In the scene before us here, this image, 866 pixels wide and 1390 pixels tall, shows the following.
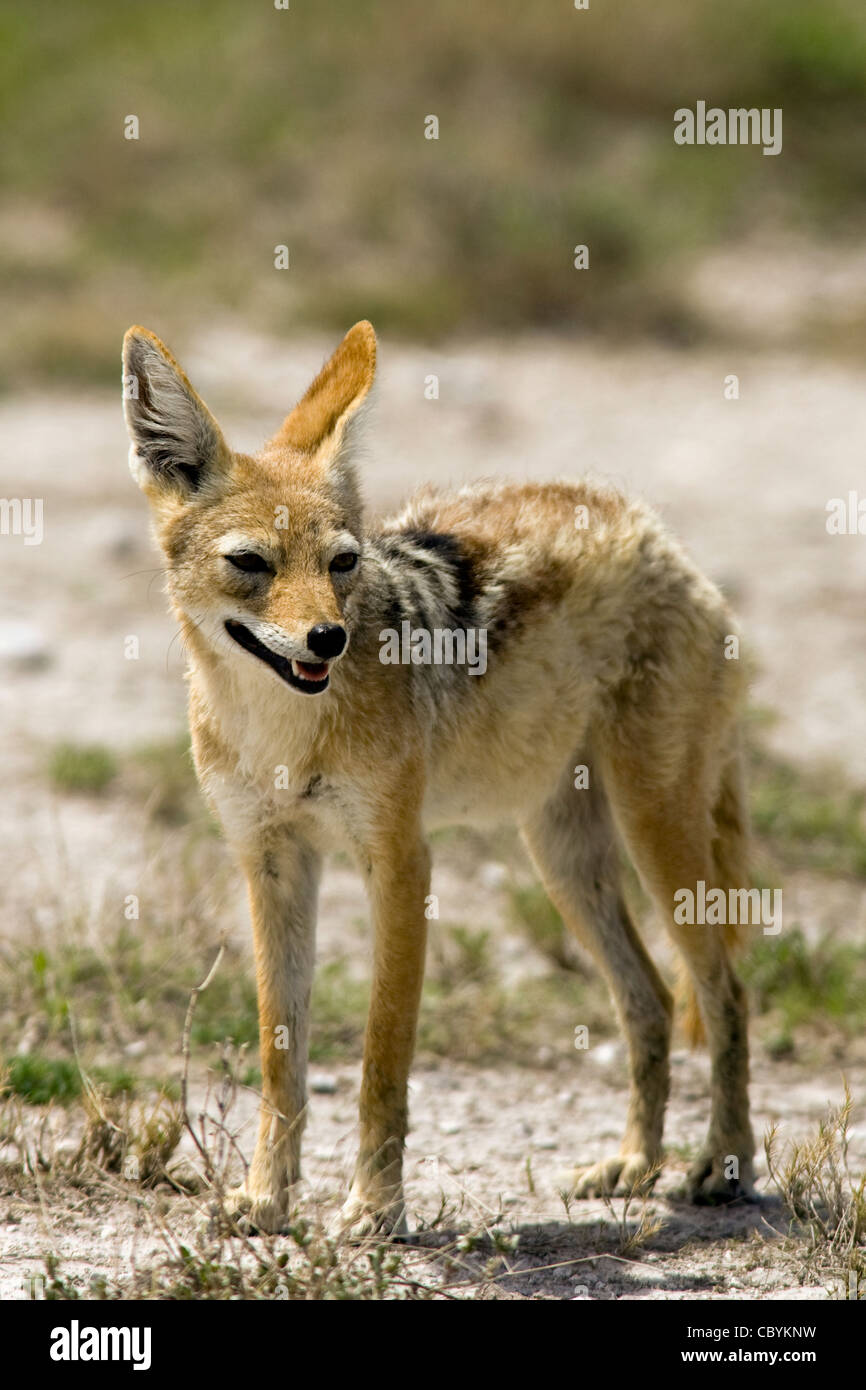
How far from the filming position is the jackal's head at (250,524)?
4.41 metres

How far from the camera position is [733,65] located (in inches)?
736

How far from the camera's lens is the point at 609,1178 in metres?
5.47

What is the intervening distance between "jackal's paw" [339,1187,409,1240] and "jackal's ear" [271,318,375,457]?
220 centimetres

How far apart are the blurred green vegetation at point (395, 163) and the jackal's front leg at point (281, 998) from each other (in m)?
8.95

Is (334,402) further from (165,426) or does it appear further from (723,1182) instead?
(723,1182)

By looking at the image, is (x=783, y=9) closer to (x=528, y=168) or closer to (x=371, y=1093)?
(x=528, y=168)

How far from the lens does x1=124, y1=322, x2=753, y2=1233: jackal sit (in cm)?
468

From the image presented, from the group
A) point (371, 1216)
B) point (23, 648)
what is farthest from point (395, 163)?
point (371, 1216)

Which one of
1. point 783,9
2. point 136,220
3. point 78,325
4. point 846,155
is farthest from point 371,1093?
point 783,9

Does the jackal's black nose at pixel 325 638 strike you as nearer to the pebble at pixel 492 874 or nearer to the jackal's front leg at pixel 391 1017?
the jackal's front leg at pixel 391 1017

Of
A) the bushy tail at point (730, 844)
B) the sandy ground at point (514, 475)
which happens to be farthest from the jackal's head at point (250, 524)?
the bushy tail at point (730, 844)

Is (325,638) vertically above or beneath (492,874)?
above

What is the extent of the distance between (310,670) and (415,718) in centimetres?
61

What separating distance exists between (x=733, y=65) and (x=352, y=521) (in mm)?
15812
